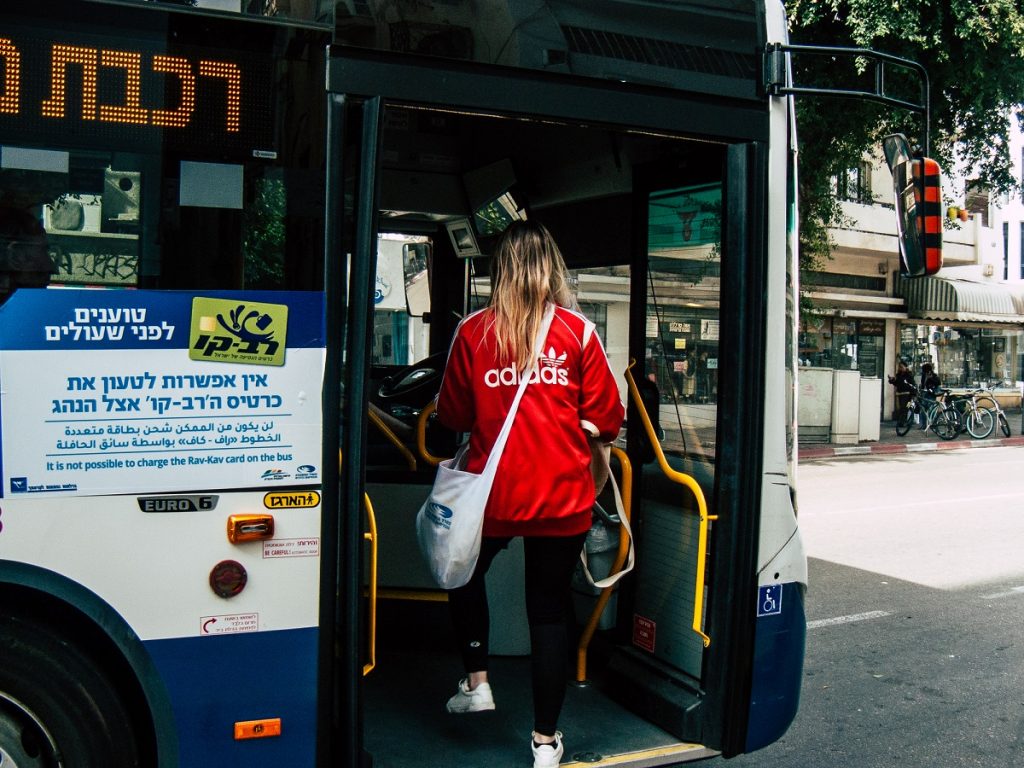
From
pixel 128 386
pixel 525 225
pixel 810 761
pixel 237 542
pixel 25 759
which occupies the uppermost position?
pixel 525 225

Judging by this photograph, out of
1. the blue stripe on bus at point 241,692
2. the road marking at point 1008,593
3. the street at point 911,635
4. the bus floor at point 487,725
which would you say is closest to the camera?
the blue stripe on bus at point 241,692

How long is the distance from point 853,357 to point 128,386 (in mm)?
25223

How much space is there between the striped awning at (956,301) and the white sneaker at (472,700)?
955 inches

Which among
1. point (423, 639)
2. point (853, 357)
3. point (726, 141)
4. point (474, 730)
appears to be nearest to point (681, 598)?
point (474, 730)

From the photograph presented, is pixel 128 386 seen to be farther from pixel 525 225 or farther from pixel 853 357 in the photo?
pixel 853 357

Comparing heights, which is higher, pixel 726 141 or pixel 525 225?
pixel 726 141

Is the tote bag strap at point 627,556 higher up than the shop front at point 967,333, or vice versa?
the shop front at point 967,333

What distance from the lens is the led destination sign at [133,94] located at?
8.10ft

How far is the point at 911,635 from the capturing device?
638 centimetres

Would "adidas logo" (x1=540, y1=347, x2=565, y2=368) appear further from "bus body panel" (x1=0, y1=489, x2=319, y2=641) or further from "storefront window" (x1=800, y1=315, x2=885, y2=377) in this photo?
"storefront window" (x1=800, y1=315, x2=885, y2=377)

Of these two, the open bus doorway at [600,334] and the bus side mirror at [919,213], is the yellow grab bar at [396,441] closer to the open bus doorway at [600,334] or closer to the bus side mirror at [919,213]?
the open bus doorway at [600,334]

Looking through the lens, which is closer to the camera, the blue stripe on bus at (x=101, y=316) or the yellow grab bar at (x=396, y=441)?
the blue stripe on bus at (x=101, y=316)

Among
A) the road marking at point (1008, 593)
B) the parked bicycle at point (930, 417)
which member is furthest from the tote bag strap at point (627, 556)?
the parked bicycle at point (930, 417)

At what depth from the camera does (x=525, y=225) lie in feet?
11.6
